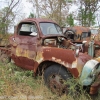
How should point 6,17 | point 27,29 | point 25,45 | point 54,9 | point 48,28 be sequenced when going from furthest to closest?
1. point 54,9
2. point 6,17
3. point 27,29
4. point 48,28
5. point 25,45

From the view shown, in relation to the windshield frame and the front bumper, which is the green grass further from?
the windshield frame

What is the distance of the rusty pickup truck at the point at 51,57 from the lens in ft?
13.4

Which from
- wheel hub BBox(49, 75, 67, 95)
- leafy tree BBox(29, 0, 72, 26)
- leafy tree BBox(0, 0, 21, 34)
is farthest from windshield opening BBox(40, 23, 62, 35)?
leafy tree BBox(29, 0, 72, 26)

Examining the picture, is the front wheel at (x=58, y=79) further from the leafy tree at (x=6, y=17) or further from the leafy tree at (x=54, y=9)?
the leafy tree at (x=54, y=9)

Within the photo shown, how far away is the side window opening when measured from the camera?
565 cm

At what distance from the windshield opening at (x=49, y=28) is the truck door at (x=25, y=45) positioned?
0.76 ft

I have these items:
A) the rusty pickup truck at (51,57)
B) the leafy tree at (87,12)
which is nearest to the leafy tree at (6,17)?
the rusty pickup truck at (51,57)

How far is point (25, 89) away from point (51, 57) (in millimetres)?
974

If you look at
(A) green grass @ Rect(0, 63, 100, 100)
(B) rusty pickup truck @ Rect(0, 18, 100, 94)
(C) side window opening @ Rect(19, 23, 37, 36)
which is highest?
(C) side window opening @ Rect(19, 23, 37, 36)

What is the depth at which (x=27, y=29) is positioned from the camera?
5805 millimetres

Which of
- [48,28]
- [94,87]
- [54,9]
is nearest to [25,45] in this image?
[48,28]

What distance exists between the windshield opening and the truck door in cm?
23

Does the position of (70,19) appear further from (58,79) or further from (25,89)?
(25,89)

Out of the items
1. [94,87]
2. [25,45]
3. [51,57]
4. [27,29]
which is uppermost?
[27,29]
